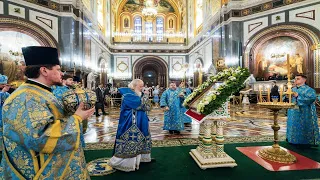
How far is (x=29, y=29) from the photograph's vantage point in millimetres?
9781

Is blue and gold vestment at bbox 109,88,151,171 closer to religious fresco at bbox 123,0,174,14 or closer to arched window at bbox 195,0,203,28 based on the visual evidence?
arched window at bbox 195,0,203,28

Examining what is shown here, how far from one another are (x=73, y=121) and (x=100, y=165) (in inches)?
95.0

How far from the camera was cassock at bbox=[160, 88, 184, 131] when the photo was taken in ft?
19.3

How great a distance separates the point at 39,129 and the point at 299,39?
13.7 metres

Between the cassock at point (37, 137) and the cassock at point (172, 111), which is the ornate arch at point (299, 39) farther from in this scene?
the cassock at point (37, 137)

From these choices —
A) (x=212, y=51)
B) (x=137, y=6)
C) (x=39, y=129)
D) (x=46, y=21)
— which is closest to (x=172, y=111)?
(x=39, y=129)

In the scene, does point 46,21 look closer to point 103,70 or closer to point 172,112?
point 103,70

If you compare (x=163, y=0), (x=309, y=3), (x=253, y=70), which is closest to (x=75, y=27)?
(x=253, y=70)

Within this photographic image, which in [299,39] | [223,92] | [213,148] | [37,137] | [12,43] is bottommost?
[213,148]

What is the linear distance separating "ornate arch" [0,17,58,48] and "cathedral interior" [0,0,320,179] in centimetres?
4

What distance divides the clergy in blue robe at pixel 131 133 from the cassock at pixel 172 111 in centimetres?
252

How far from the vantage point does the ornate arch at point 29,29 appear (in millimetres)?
8914

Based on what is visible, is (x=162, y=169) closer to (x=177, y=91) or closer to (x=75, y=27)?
(x=177, y=91)

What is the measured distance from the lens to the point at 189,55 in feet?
76.8
